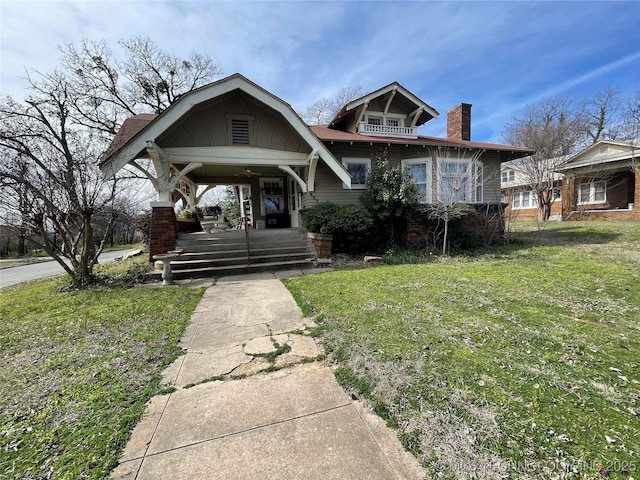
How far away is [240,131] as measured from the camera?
9.02 meters

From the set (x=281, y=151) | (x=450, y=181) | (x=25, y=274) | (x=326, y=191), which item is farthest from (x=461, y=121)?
(x=25, y=274)

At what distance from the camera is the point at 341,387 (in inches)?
98.2

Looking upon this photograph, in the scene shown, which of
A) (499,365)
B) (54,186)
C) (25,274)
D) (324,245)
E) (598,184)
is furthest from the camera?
(598,184)

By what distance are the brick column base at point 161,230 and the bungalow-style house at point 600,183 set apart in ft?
81.5

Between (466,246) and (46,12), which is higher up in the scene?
(46,12)

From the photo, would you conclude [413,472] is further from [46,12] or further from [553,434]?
[46,12]

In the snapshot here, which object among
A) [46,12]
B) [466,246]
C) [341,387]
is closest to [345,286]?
[341,387]

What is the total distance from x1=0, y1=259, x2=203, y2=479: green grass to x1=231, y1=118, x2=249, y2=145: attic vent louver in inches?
229

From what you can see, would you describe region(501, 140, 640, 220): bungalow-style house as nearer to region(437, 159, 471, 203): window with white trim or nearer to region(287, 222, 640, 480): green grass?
region(437, 159, 471, 203): window with white trim

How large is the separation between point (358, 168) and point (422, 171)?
9.59 ft

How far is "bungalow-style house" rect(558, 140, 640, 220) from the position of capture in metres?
17.0

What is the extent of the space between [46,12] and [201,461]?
9860 mm

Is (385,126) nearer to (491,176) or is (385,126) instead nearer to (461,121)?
(461,121)

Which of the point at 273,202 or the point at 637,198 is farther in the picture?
the point at 637,198
